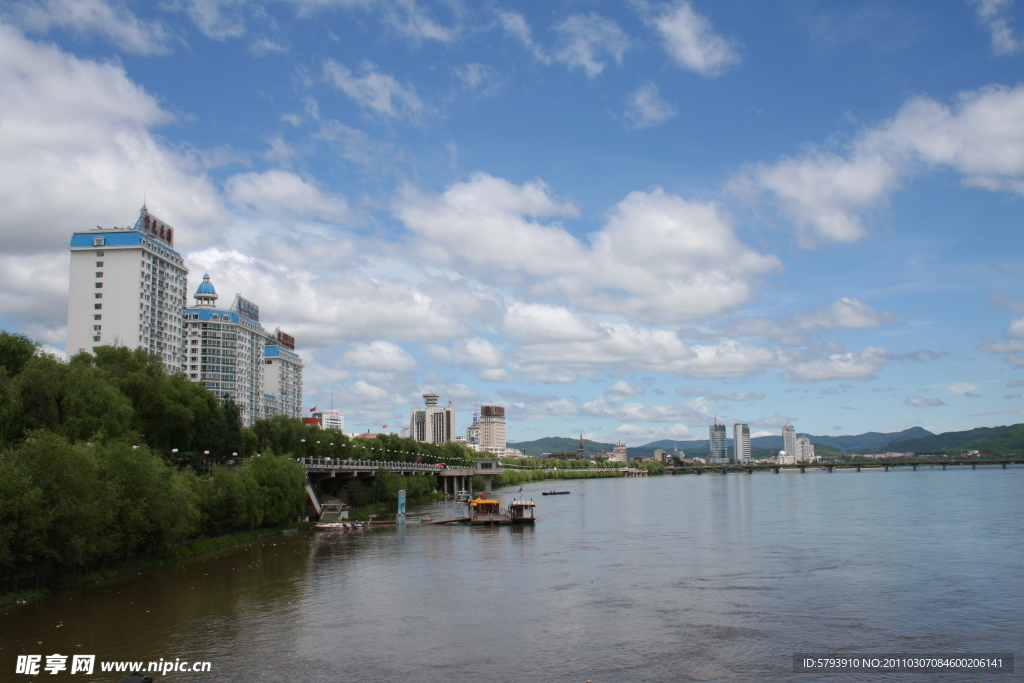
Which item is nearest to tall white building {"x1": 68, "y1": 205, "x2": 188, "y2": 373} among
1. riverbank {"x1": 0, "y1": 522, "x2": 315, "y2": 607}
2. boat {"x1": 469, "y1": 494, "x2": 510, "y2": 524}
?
boat {"x1": 469, "y1": 494, "x2": 510, "y2": 524}

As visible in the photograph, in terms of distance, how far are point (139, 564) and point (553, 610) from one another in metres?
31.7

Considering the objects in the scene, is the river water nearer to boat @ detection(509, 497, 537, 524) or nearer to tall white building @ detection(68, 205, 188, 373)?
boat @ detection(509, 497, 537, 524)

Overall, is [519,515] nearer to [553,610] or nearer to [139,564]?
[139,564]

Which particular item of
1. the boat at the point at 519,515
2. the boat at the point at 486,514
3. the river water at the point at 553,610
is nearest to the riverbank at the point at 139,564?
the river water at the point at 553,610

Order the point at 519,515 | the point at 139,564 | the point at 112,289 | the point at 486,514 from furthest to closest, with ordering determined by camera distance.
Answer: the point at 112,289 → the point at 486,514 → the point at 519,515 → the point at 139,564

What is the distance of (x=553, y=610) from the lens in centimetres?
4319

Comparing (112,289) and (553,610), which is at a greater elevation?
(112,289)

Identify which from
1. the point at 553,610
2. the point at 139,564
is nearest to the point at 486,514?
the point at 139,564

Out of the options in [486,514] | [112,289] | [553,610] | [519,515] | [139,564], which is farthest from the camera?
[112,289]

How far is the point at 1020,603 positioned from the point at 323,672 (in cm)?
3772

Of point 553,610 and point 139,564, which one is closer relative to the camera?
point 553,610

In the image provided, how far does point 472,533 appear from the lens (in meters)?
89.8

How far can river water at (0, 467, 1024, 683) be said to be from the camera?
108 feet

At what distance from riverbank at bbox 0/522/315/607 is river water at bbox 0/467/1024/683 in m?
1.02
